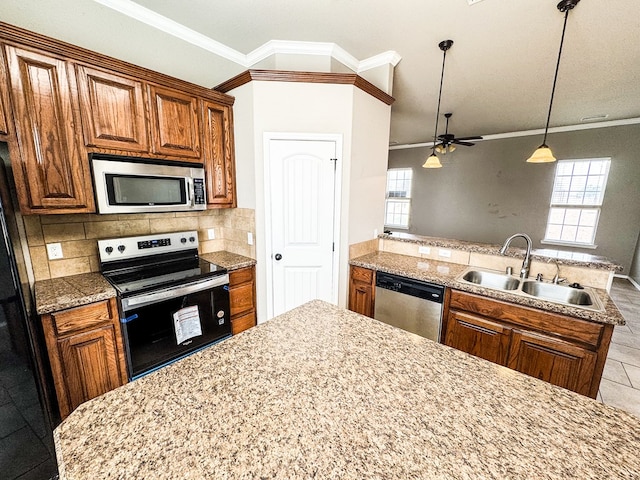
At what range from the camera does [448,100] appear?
12.0 ft

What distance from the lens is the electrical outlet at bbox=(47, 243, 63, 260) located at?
182 cm

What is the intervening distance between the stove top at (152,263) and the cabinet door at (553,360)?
7.56 feet

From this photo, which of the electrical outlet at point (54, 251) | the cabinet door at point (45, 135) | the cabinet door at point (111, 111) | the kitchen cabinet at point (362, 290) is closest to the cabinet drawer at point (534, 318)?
the kitchen cabinet at point (362, 290)

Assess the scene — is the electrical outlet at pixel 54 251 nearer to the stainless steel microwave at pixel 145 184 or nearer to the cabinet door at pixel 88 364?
the stainless steel microwave at pixel 145 184

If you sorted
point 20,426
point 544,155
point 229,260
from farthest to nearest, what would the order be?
point 229,260 < point 544,155 < point 20,426

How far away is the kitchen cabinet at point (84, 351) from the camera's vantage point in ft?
4.92

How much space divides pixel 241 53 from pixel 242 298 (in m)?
2.45

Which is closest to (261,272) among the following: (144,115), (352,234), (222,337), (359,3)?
(222,337)

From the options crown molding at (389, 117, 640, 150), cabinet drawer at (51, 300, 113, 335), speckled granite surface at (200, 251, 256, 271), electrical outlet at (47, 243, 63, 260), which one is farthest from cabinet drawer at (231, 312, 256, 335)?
crown molding at (389, 117, 640, 150)

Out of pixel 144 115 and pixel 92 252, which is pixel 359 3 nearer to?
pixel 144 115

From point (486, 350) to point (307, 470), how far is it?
1.88 m

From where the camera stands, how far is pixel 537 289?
6.80ft

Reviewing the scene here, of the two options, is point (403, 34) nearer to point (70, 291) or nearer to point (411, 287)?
point (411, 287)

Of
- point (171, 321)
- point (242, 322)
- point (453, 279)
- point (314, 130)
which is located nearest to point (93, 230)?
point (171, 321)
